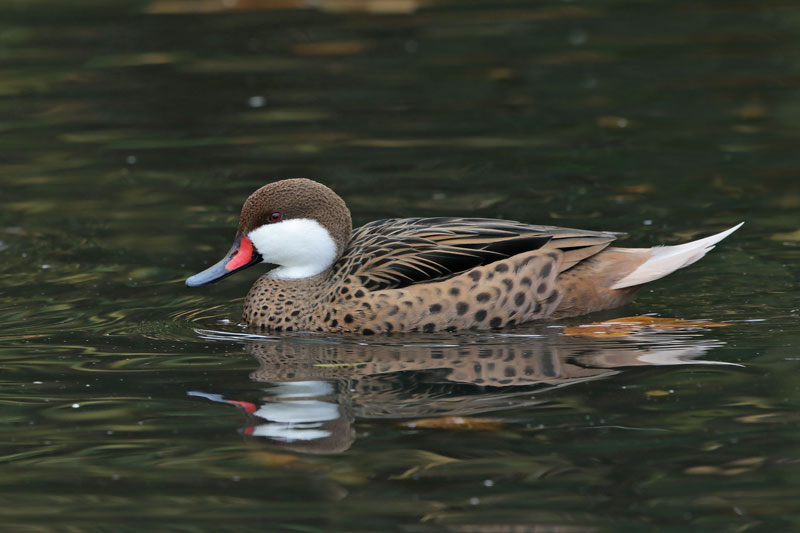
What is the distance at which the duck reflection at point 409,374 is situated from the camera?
705 centimetres

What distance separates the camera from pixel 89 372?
8.07m

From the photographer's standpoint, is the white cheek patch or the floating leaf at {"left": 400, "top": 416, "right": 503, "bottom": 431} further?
the white cheek patch

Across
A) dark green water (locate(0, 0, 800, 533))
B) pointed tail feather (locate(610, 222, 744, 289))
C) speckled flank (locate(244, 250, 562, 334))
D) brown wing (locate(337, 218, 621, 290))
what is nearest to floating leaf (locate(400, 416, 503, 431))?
dark green water (locate(0, 0, 800, 533))

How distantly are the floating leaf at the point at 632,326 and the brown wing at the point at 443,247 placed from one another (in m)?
0.53

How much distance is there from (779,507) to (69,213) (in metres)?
7.93

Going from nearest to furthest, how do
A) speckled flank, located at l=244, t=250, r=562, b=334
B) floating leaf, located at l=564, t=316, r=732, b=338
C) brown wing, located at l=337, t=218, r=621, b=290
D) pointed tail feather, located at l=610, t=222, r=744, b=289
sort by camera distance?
floating leaf, located at l=564, t=316, r=732, b=338
speckled flank, located at l=244, t=250, r=562, b=334
brown wing, located at l=337, t=218, r=621, b=290
pointed tail feather, located at l=610, t=222, r=744, b=289

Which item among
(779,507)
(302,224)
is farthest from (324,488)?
(302,224)

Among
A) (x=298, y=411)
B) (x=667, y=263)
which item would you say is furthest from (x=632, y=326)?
(x=298, y=411)

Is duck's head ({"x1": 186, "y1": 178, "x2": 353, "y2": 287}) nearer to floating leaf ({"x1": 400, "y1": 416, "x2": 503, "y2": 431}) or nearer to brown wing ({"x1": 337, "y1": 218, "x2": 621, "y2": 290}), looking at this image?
brown wing ({"x1": 337, "y1": 218, "x2": 621, "y2": 290})

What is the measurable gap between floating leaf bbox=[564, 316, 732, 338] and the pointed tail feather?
0.31 m

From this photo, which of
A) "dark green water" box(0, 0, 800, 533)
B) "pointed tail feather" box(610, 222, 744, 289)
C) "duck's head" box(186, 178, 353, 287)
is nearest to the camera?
"dark green water" box(0, 0, 800, 533)

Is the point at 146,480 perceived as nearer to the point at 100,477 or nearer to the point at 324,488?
the point at 100,477

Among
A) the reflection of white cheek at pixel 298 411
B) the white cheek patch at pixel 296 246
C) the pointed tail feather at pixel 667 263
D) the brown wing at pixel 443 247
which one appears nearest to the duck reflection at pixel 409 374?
the reflection of white cheek at pixel 298 411

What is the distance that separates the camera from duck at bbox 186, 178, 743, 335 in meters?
8.80
